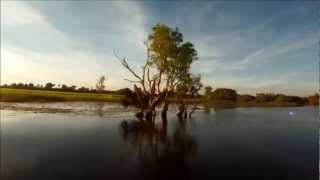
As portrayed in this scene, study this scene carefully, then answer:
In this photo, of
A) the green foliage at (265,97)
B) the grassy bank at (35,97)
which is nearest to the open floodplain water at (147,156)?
the grassy bank at (35,97)

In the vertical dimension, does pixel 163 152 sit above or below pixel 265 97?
below

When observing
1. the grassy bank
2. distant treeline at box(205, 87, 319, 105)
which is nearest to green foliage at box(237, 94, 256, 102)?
distant treeline at box(205, 87, 319, 105)

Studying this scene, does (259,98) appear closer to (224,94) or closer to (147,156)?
(224,94)

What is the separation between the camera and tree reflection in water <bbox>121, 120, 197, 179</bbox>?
13.4m

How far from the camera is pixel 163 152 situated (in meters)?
18.1

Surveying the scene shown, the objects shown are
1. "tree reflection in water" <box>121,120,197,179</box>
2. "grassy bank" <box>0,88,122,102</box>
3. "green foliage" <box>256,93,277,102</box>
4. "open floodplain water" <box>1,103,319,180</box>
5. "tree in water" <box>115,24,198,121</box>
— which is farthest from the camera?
"green foliage" <box>256,93,277,102</box>

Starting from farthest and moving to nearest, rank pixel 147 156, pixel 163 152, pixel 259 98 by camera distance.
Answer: pixel 259 98 → pixel 163 152 → pixel 147 156

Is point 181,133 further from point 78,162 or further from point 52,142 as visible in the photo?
point 78,162

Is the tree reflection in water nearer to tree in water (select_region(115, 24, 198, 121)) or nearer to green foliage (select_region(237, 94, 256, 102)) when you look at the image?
tree in water (select_region(115, 24, 198, 121))

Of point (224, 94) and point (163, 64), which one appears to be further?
point (224, 94)

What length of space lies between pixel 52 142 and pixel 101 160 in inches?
253

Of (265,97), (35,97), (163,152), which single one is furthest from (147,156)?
(265,97)

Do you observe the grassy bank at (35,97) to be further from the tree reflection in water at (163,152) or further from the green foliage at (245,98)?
the green foliage at (245,98)

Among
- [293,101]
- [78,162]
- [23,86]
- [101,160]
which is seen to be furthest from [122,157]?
[293,101]
